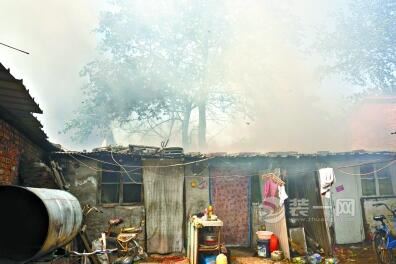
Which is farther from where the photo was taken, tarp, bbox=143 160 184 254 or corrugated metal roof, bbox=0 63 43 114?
tarp, bbox=143 160 184 254

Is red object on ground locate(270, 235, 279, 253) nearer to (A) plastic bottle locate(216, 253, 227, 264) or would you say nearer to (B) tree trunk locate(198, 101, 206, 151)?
(A) plastic bottle locate(216, 253, 227, 264)

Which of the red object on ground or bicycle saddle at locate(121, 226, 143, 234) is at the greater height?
bicycle saddle at locate(121, 226, 143, 234)

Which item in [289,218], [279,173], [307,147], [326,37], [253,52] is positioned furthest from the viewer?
[326,37]

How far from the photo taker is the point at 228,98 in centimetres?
2433

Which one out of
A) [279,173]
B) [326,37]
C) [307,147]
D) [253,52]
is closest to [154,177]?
[279,173]

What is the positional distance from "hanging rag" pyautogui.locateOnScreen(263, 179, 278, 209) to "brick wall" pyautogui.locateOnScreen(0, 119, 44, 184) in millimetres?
7762

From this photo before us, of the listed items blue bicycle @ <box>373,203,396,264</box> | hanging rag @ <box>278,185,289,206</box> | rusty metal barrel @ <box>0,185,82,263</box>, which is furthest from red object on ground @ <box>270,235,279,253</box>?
rusty metal barrel @ <box>0,185,82,263</box>

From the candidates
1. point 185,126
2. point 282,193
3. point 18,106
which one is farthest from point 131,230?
point 185,126

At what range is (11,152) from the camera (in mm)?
6203

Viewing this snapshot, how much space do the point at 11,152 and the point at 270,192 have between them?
842 cm

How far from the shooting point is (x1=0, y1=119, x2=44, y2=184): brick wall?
18.5 ft

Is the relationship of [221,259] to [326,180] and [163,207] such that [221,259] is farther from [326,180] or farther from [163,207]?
[326,180]

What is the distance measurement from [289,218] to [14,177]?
9.41 metres

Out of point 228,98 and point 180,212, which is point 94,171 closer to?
point 180,212
